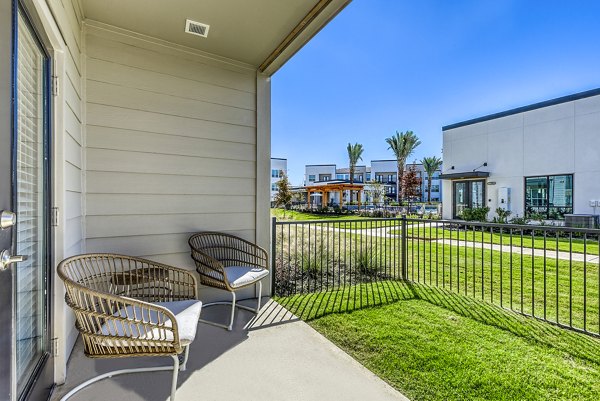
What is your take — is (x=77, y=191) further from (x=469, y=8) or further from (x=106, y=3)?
(x=469, y=8)

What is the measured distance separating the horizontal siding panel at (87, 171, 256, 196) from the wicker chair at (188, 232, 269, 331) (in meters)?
0.49

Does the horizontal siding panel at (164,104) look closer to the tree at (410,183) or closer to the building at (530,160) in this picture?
the building at (530,160)

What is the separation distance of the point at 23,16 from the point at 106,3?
4.27 feet

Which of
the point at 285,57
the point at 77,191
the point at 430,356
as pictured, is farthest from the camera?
the point at 285,57

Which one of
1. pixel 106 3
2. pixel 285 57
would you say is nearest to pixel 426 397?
pixel 285 57

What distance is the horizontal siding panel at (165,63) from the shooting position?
2.60m

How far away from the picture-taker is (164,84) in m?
2.91

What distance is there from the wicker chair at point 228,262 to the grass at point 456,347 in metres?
0.58

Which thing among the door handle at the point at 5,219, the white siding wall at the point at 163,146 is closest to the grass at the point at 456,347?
the white siding wall at the point at 163,146

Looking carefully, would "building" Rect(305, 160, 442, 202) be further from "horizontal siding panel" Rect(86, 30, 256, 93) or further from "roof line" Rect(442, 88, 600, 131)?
"horizontal siding panel" Rect(86, 30, 256, 93)

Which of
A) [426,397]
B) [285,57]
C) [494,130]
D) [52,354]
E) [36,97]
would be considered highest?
[494,130]

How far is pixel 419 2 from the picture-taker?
218 inches

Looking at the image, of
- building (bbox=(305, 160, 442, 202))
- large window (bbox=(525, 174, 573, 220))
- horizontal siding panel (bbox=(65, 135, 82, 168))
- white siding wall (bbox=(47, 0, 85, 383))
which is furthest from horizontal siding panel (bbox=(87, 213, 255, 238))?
building (bbox=(305, 160, 442, 202))

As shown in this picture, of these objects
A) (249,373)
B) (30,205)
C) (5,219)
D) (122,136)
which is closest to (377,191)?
(122,136)
